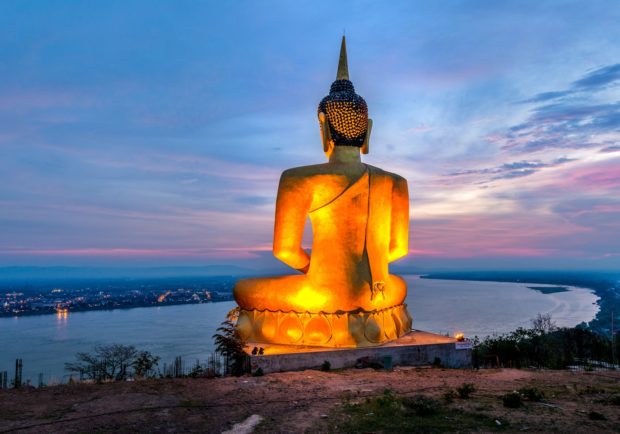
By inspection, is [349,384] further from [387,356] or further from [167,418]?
[167,418]

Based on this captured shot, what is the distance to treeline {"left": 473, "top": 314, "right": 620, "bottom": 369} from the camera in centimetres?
1311

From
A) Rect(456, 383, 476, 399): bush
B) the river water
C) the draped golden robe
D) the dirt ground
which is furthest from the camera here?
the river water

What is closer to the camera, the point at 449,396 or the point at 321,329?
the point at 449,396

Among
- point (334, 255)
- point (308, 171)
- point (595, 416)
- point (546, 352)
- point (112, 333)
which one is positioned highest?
point (308, 171)

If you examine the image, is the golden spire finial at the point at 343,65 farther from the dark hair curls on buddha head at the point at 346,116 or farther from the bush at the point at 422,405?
the bush at the point at 422,405

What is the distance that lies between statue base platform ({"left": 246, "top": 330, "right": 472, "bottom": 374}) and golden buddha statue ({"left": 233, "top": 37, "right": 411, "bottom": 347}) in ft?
1.45

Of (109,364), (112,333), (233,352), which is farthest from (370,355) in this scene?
(112,333)

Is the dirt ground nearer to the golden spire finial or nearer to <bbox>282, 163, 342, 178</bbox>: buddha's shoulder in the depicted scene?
<bbox>282, 163, 342, 178</bbox>: buddha's shoulder

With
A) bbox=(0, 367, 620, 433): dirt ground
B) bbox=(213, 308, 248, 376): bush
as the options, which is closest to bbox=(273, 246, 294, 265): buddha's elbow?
bbox=(213, 308, 248, 376): bush

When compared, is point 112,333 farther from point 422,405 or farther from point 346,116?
point 422,405

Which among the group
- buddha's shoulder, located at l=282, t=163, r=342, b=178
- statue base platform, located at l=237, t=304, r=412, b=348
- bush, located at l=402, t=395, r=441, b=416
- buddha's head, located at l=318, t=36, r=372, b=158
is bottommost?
bush, located at l=402, t=395, r=441, b=416

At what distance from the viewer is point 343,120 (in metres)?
13.7

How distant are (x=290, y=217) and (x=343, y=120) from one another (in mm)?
3291

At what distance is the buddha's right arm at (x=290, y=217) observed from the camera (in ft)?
42.3
